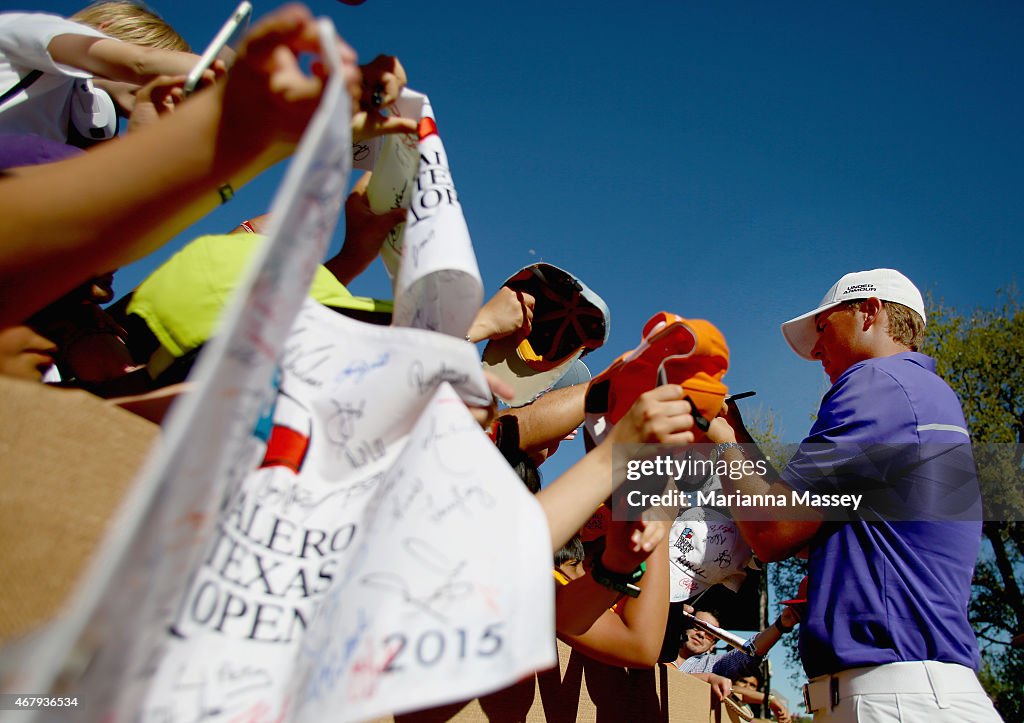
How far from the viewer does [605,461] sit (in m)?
1.33

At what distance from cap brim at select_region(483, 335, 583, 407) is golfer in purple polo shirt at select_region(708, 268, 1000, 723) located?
70 centimetres

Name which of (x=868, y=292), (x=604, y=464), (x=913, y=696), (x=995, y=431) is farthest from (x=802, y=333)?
(x=995, y=431)

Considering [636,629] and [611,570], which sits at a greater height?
[611,570]

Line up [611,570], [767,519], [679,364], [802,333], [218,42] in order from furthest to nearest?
[802,333] → [767,519] → [611,570] → [679,364] → [218,42]

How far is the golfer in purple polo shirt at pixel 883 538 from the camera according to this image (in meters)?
2.23

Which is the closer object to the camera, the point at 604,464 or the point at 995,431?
the point at 604,464

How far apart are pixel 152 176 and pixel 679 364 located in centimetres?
108

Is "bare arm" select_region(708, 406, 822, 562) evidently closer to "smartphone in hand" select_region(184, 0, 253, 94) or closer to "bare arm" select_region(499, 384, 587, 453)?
"bare arm" select_region(499, 384, 587, 453)

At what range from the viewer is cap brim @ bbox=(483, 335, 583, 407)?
84.0 inches

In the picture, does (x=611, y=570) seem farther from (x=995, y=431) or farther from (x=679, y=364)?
(x=995, y=431)

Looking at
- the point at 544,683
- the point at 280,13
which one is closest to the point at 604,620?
the point at 544,683

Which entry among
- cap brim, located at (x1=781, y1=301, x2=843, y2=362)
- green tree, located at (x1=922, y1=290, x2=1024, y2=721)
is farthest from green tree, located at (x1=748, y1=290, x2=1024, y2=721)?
cap brim, located at (x1=781, y1=301, x2=843, y2=362)

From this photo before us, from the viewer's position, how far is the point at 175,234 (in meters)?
0.96

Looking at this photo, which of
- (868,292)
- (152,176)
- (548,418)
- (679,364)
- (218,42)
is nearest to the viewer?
(152,176)
